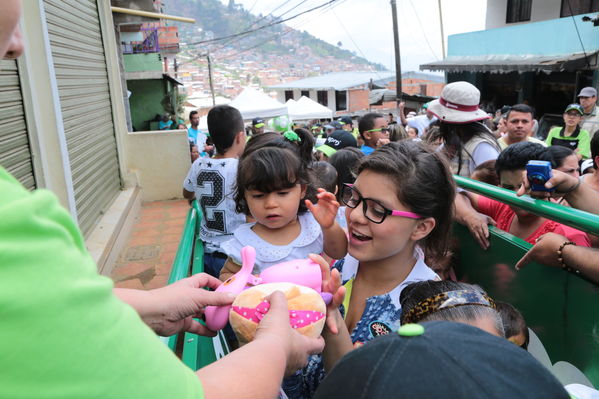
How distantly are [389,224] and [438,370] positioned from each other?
3.40 feet

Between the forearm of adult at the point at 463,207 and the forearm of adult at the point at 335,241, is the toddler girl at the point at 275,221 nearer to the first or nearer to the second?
the forearm of adult at the point at 335,241

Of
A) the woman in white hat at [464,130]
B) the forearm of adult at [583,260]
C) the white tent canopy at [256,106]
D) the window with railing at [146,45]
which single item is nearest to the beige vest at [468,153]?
the woman in white hat at [464,130]

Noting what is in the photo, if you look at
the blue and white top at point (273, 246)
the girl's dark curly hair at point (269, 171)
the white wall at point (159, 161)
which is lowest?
the white wall at point (159, 161)

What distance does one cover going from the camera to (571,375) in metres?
1.64

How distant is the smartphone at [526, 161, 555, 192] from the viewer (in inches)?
71.1

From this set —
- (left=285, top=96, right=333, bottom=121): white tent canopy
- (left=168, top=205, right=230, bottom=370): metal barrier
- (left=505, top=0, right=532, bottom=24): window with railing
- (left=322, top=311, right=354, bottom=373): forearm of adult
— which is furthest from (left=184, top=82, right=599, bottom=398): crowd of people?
(left=285, top=96, right=333, bottom=121): white tent canopy

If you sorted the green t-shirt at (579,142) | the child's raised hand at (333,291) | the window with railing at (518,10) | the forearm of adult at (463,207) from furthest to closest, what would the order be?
the window with railing at (518,10), the green t-shirt at (579,142), the forearm of adult at (463,207), the child's raised hand at (333,291)

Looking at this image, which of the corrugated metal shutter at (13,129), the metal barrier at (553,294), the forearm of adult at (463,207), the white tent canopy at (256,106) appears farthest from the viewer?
the white tent canopy at (256,106)

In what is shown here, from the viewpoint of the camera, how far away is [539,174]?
180cm

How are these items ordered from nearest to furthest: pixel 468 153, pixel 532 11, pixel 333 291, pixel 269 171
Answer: pixel 333 291 → pixel 269 171 → pixel 468 153 → pixel 532 11

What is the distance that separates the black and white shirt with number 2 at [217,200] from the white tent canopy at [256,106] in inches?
535

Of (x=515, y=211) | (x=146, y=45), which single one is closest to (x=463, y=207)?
(x=515, y=211)

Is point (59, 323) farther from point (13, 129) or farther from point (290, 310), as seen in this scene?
point (13, 129)

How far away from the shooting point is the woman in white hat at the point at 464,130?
3.27m
